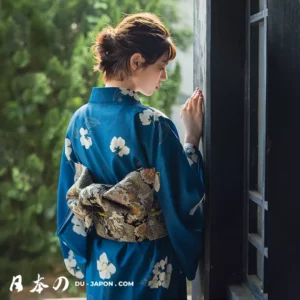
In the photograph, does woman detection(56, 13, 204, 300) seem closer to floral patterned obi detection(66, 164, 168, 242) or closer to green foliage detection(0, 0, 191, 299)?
floral patterned obi detection(66, 164, 168, 242)

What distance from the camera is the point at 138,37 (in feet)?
4.35

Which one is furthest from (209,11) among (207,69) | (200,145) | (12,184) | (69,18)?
(12,184)

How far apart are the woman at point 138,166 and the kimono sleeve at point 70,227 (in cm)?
5

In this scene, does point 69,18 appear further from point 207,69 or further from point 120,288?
point 120,288

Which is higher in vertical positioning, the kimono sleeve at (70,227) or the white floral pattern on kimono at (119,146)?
the white floral pattern on kimono at (119,146)

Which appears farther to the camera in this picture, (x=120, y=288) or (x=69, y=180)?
(x=69, y=180)

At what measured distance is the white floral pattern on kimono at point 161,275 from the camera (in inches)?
52.6

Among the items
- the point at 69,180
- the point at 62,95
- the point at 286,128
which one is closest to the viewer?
the point at 286,128

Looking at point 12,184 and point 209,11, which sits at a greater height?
point 209,11

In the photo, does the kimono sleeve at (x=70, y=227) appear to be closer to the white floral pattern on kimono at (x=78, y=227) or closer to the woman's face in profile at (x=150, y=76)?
the white floral pattern on kimono at (x=78, y=227)

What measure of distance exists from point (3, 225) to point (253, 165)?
1.16 m

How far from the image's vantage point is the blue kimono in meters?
1.30

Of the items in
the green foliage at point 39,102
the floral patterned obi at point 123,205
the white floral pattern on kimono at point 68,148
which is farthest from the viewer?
the green foliage at point 39,102

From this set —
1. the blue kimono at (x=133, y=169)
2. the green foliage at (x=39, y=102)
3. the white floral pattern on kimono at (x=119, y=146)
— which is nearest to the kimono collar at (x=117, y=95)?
the blue kimono at (x=133, y=169)
